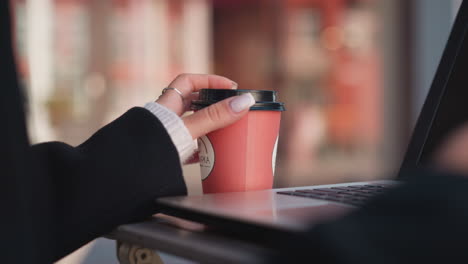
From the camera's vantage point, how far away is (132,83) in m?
5.72

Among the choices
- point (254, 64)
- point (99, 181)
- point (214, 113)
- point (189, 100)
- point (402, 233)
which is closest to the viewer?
point (402, 233)

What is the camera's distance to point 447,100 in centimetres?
88

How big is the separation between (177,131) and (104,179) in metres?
0.12

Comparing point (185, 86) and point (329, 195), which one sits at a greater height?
point (185, 86)

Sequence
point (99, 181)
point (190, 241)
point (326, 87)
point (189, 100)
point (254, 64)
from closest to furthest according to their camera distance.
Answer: point (190, 241) < point (99, 181) < point (189, 100) < point (326, 87) < point (254, 64)

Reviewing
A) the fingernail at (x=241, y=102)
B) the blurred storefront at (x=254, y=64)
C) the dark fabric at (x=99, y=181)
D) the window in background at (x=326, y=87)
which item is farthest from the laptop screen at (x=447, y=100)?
the window in background at (x=326, y=87)

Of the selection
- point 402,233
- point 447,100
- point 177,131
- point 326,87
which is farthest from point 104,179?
point 326,87

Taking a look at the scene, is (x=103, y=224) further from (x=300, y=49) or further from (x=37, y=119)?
(x=300, y=49)

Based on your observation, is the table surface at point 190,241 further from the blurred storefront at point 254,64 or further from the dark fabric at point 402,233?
the blurred storefront at point 254,64

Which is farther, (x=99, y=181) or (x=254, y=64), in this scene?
(x=254, y=64)

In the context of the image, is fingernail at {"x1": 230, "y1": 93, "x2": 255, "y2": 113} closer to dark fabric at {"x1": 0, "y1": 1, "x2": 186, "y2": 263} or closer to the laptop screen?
dark fabric at {"x1": 0, "y1": 1, "x2": 186, "y2": 263}

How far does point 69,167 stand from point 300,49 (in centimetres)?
573

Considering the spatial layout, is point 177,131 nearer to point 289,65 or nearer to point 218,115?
point 218,115

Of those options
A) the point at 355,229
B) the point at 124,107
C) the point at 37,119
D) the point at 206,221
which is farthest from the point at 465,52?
the point at 124,107
